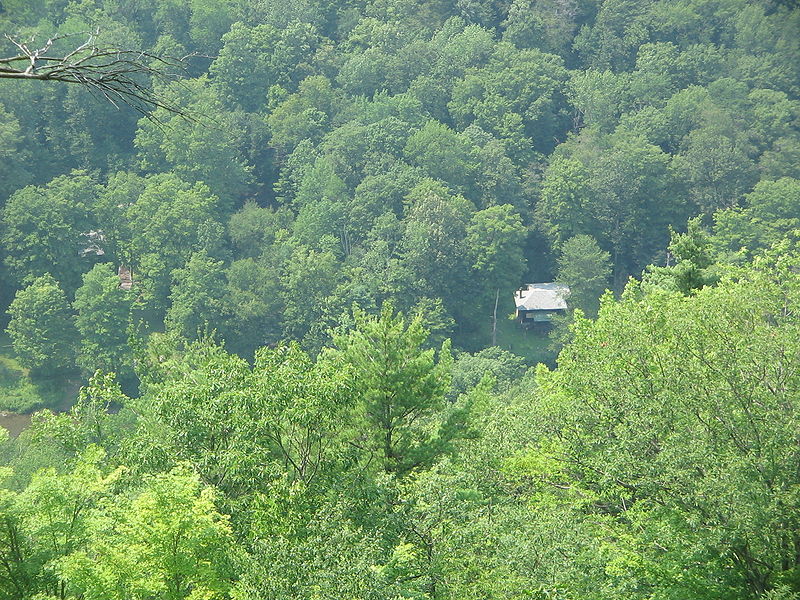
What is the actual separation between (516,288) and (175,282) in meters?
20.2

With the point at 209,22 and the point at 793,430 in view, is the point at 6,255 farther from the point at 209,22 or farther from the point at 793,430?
the point at 793,430

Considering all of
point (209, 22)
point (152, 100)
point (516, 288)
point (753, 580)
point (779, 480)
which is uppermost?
point (152, 100)

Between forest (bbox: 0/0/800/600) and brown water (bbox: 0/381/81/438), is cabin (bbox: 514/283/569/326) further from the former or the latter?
brown water (bbox: 0/381/81/438)

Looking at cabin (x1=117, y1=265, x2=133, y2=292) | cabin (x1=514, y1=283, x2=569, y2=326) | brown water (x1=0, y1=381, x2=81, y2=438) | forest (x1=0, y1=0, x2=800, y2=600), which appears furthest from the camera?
cabin (x1=117, y1=265, x2=133, y2=292)

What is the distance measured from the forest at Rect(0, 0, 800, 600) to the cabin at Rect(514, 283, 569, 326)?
77cm

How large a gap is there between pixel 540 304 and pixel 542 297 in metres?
0.67

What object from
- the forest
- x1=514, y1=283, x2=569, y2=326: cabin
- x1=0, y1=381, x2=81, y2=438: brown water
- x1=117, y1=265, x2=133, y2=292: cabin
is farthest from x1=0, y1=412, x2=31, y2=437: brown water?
x1=514, y1=283, x2=569, y2=326: cabin

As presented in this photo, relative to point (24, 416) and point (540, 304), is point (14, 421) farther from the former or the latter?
point (540, 304)

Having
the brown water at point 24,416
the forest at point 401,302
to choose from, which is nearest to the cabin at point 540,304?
the forest at point 401,302

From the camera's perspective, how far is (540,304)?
2547 inches

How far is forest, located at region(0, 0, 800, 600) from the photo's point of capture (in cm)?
1653

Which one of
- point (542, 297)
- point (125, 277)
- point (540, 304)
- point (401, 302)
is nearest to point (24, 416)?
point (125, 277)

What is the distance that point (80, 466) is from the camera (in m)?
20.0

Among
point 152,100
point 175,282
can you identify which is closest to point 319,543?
point 152,100
